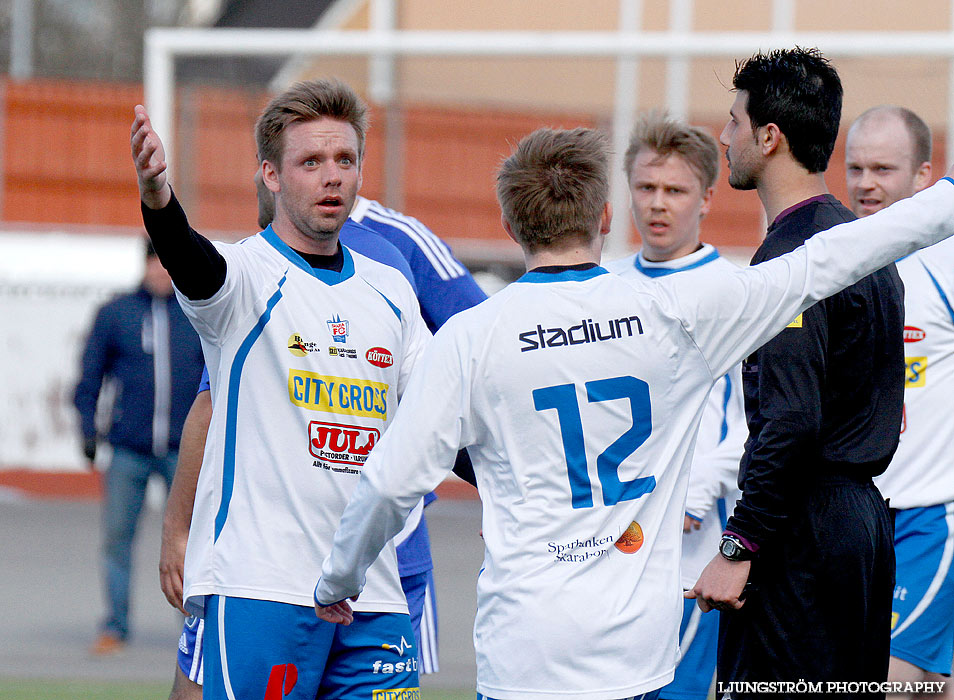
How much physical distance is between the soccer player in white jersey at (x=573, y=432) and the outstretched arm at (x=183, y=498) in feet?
2.21

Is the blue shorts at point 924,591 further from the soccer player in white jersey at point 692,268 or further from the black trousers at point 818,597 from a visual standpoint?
the black trousers at point 818,597

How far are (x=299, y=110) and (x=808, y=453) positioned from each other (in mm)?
1579

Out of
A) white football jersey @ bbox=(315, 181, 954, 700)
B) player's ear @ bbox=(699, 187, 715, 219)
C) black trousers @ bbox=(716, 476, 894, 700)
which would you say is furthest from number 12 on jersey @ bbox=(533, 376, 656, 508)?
player's ear @ bbox=(699, 187, 715, 219)

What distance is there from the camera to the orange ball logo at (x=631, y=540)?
277 cm


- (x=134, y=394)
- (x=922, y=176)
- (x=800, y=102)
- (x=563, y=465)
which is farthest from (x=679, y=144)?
(x=134, y=394)

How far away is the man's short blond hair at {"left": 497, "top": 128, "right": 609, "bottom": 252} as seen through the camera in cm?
287

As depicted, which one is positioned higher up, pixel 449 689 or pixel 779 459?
pixel 779 459

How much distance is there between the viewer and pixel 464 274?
4281mm

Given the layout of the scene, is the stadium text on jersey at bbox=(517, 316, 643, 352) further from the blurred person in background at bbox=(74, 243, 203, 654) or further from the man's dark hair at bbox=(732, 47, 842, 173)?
the blurred person in background at bbox=(74, 243, 203, 654)

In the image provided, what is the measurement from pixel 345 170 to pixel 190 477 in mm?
917

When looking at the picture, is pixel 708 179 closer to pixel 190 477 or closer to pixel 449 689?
pixel 190 477

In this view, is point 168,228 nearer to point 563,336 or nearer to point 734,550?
point 563,336

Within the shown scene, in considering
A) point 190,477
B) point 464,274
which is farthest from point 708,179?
point 190,477

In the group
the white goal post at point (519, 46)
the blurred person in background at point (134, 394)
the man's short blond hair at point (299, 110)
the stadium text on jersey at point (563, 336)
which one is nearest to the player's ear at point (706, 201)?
the man's short blond hair at point (299, 110)
